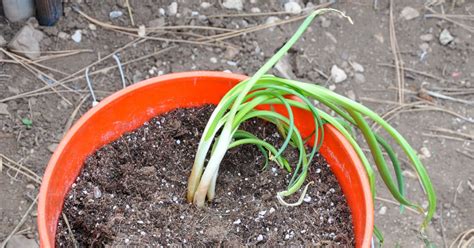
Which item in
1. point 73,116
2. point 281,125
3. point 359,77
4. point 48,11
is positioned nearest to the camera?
point 281,125

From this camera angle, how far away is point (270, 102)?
1.15 m

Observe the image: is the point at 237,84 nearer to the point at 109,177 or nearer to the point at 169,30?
the point at 109,177

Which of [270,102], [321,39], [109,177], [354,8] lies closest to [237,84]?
[270,102]

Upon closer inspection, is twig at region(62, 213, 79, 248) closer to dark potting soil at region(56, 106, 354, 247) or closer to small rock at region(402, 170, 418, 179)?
dark potting soil at region(56, 106, 354, 247)

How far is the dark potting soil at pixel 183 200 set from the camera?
110 centimetres

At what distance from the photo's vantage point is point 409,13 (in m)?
2.12

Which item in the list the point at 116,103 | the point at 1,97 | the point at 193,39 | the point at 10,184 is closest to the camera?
the point at 116,103

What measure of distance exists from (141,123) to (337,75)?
0.89 m

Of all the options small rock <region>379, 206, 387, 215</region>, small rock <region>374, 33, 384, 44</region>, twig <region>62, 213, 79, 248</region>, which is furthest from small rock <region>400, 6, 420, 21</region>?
twig <region>62, 213, 79, 248</region>

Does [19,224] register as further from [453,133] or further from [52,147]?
[453,133]

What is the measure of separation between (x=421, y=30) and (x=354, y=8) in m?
0.23

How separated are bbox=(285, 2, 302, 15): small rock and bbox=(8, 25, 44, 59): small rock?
785 millimetres

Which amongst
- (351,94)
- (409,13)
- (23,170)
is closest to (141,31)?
(23,170)

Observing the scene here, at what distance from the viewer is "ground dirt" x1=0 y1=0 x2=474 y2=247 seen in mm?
1741
